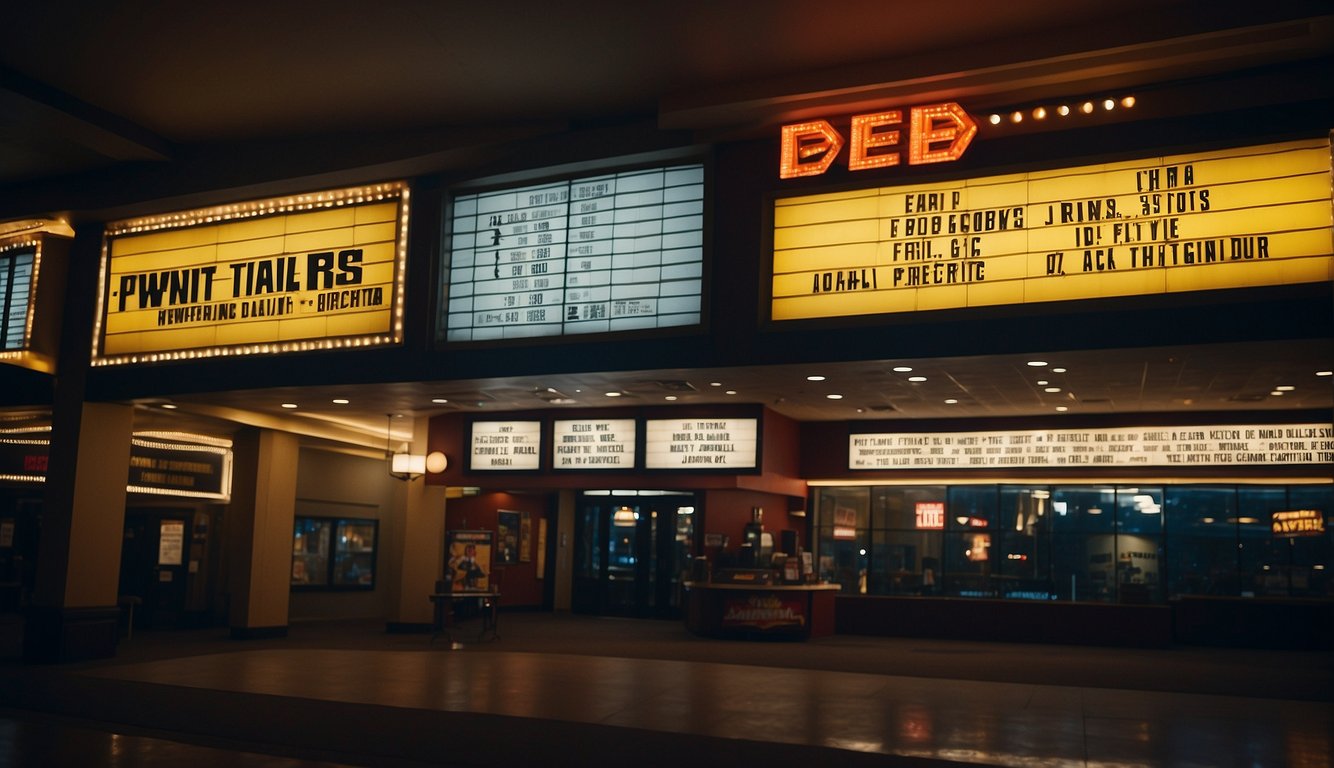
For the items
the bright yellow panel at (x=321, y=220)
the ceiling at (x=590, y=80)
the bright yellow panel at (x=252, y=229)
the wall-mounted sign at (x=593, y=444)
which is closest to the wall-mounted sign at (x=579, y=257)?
the ceiling at (x=590, y=80)

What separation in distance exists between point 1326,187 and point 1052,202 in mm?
2421

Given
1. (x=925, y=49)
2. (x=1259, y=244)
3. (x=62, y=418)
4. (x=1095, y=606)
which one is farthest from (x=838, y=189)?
(x=62, y=418)

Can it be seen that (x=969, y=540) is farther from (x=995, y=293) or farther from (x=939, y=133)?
(x=939, y=133)

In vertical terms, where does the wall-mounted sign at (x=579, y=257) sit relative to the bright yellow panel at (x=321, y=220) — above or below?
below

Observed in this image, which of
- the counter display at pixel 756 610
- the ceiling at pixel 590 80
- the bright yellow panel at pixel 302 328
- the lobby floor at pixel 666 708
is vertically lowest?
the lobby floor at pixel 666 708

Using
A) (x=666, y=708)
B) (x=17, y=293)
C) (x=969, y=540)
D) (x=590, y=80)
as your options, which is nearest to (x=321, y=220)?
(x=590, y=80)

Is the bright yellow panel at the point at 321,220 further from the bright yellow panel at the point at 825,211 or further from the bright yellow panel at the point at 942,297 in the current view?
the bright yellow panel at the point at 942,297

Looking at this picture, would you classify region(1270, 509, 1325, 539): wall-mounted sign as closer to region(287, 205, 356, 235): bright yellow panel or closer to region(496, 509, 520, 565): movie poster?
region(496, 509, 520, 565): movie poster

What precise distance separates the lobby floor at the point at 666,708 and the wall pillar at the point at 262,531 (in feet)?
7.49

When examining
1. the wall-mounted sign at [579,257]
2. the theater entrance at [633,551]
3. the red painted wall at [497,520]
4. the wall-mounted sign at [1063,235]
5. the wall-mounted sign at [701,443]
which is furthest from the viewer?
the red painted wall at [497,520]

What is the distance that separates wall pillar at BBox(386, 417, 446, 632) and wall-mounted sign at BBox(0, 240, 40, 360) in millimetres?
6153

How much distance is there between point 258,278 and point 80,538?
4.47m

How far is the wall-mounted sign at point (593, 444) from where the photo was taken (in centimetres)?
1755

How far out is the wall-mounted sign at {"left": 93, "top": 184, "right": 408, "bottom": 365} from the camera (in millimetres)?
14719
